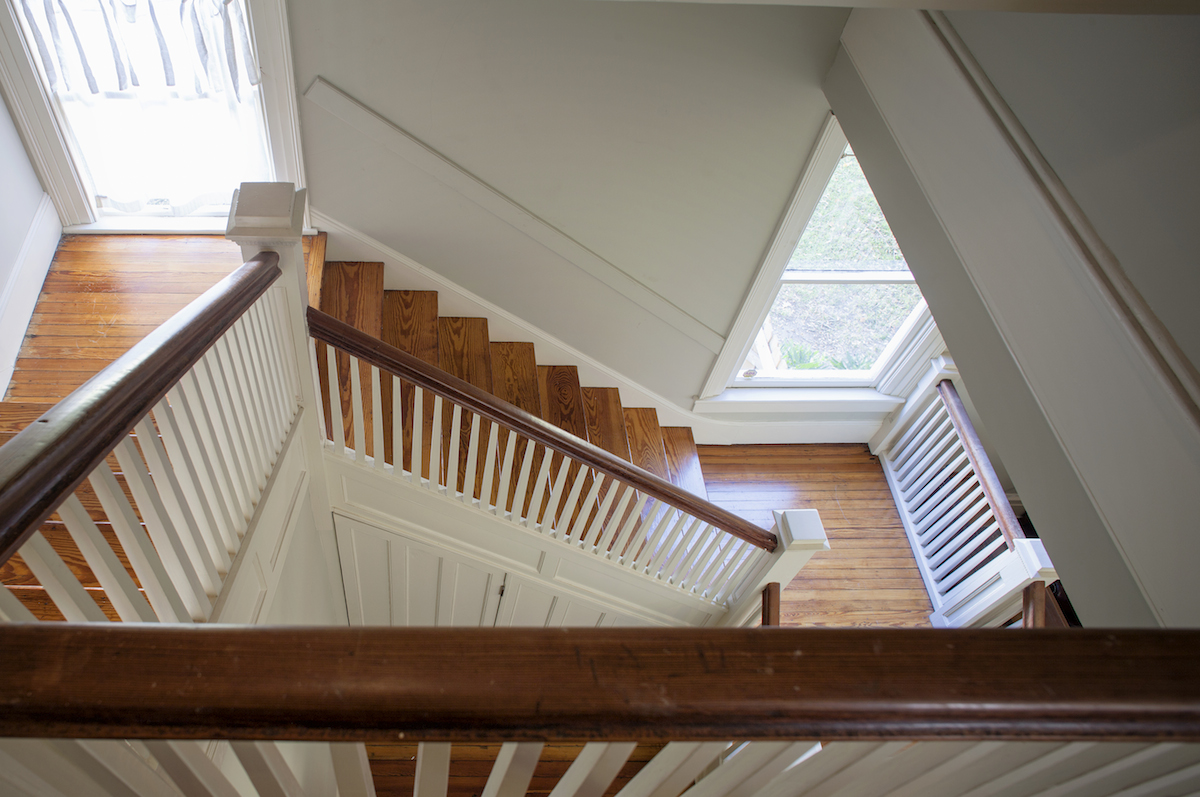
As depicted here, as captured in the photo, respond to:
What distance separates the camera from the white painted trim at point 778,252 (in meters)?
2.73

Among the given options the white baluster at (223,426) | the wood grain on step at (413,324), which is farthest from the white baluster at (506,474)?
the white baluster at (223,426)

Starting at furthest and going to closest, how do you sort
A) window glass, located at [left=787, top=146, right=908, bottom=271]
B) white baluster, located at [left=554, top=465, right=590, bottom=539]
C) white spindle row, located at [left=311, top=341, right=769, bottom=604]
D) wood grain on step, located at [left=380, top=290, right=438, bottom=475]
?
1. window glass, located at [left=787, top=146, right=908, bottom=271]
2. wood grain on step, located at [left=380, top=290, right=438, bottom=475]
3. white baluster, located at [left=554, top=465, right=590, bottom=539]
4. white spindle row, located at [left=311, top=341, right=769, bottom=604]

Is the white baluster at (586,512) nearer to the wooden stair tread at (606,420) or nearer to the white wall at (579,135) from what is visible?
Answer: the wooden stair tread at (606,420)

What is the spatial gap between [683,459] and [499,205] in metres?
1.74

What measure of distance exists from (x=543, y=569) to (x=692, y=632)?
7.44 feet

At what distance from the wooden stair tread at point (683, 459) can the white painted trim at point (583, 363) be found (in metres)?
0.08

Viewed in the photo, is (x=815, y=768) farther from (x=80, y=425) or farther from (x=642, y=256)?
(x=642, y=256)

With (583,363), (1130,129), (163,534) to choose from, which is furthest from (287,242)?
(583,363)

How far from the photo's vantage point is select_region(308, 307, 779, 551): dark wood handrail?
6.25ft

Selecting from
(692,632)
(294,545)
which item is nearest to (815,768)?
(692,632)

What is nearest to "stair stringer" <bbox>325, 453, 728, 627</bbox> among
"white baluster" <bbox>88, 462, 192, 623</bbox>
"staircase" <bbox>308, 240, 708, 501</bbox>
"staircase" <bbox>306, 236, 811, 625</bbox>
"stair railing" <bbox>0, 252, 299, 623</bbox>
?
"staircase" <bbox>306, 236, 811, 625</bbox>

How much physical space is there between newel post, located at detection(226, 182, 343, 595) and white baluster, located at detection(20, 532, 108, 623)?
92 cm

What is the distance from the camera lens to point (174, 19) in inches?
91.9

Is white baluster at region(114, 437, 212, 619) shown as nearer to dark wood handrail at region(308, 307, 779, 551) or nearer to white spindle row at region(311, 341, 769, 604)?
white spindle row at region(311, 341, 769, 604)
